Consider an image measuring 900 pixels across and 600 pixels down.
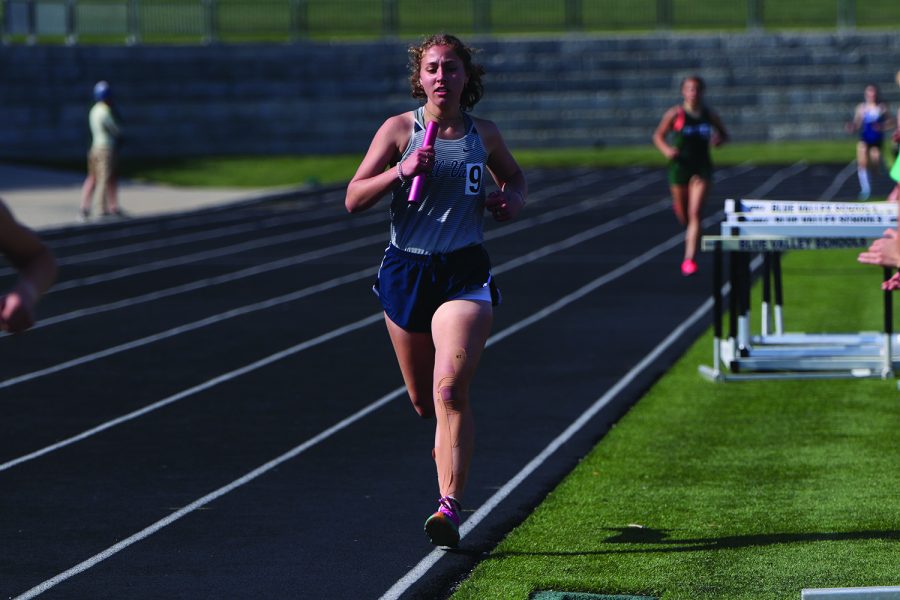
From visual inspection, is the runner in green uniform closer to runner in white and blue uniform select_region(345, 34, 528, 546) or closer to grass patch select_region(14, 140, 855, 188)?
runner in white and blue uniform select_region(345, 34, 528, 546)

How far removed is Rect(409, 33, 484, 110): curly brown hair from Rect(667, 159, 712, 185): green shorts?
A: 9.73 metres

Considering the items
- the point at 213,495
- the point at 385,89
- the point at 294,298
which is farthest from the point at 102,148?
the point at 213,495

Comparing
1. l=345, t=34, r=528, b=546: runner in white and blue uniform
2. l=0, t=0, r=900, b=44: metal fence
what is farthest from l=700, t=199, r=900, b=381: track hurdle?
l=0, t=0, r=900, b=44: metal fence

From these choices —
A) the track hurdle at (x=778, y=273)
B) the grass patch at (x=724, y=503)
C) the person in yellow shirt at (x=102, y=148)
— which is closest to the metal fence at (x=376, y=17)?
the person in yellow shirt at (x=102, y=148)

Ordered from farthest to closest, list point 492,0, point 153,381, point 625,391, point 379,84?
point 492,0, point 379,84, point 153,381, point 625,391

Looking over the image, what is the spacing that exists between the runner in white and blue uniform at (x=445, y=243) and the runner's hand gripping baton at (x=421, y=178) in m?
0.11

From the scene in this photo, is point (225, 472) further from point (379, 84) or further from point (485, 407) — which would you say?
point (379, 84)

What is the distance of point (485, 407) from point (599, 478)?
90.7 inches

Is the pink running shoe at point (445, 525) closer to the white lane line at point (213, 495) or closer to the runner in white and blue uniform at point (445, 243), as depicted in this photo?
the runner in white and blue uniform at point (445, 243)

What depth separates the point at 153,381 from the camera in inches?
450

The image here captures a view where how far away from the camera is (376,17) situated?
46.1 metres

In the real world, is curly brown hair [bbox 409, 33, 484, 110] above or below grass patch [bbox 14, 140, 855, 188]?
above

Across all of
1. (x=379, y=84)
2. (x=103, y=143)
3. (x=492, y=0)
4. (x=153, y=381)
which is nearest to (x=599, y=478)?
(x=153, y=381)

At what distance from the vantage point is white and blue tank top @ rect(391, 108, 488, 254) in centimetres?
648
